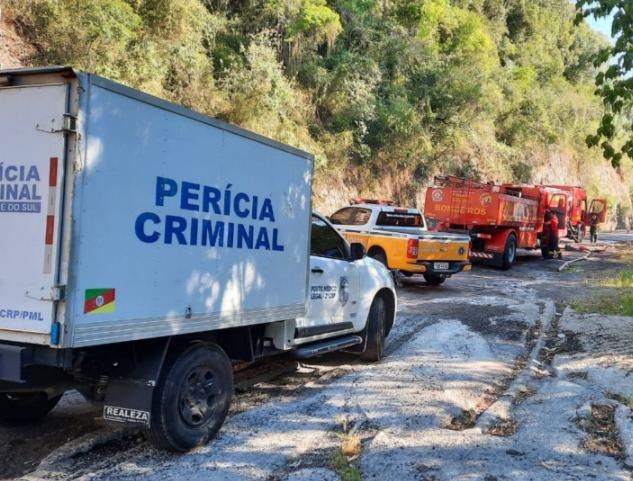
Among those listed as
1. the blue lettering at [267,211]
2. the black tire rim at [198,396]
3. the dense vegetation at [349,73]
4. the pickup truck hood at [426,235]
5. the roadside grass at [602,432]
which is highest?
the dense vegetation at [349,73]

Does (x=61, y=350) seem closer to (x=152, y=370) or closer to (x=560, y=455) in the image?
(x=152, y=370)

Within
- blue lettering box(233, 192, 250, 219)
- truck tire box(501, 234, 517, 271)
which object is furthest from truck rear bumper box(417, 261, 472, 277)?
blue lettering box(233, 192, 250, 219)

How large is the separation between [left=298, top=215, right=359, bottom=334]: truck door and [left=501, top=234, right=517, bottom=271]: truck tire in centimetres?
1243

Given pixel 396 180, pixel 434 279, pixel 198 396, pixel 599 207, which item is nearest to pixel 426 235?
pixel 434 279

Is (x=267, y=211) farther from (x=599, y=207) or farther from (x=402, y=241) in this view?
(x=599, y=207)

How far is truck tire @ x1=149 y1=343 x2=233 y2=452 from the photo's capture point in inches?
159

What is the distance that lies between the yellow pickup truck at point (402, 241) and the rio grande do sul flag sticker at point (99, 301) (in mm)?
9751

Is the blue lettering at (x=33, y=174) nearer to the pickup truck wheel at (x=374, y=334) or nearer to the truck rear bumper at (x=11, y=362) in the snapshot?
the truck rear bumper at (x=11, y=362)

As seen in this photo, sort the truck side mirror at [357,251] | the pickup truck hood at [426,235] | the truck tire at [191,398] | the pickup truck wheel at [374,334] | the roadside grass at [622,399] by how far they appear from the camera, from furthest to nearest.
Result: the pickup truck hood at [426,235] < the pickup truck wheel at [374,334] < the truck side mirror at [357,251] < the roadside grass at [622,399] < the truck tire at [191,398]

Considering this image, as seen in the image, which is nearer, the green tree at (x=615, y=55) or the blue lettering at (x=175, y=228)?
the blue lettering at (x=175, y=228)

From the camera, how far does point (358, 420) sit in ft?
16.1

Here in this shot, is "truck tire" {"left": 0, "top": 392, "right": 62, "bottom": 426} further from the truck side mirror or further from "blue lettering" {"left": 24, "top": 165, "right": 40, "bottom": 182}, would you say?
the truck side mirror

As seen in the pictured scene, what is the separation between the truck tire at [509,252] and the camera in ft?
59.5

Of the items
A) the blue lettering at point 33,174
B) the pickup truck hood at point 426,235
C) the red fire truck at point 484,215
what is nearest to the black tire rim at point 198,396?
the blue lettering at point 33,174
